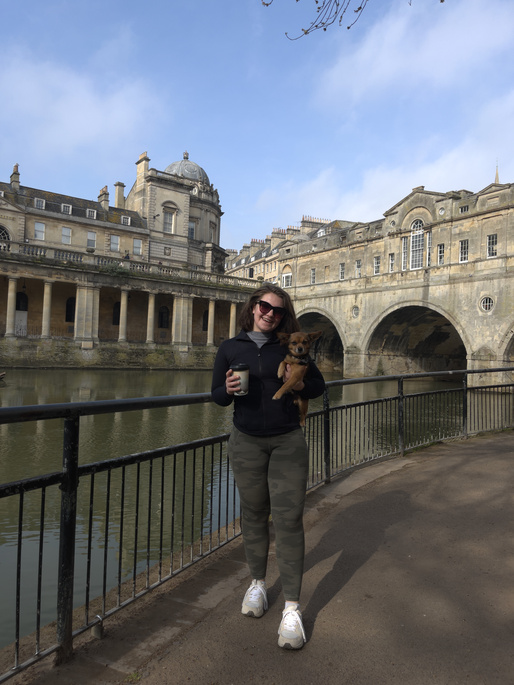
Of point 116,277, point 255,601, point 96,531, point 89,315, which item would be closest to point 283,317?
point 255,601

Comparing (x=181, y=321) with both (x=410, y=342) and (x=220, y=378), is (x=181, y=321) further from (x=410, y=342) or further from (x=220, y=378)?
(x=220, y=378)

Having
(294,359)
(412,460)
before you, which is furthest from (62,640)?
(412,460)

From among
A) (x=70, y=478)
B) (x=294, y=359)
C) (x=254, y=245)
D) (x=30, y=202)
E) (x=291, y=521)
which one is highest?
(x=254, y=245)

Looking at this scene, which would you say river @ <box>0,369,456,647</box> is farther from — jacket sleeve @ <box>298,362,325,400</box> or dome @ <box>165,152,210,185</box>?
dome @ <box>165,152,210,185</box>

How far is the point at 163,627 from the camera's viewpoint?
263 cm

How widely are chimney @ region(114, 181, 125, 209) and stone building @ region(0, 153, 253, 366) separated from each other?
104 mm

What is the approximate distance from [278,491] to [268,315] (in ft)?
3.35

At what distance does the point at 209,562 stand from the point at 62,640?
4.58 ft

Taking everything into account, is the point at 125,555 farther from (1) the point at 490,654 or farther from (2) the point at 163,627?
(1) the point at 490,654

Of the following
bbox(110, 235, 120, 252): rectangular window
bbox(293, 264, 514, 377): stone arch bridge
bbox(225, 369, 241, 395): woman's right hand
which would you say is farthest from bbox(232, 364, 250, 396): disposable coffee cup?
bbox(110, 235, 120, 252): rectangular window

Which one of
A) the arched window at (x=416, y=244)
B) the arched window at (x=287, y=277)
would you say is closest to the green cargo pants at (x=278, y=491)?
the arched window at (x=416, y=244)

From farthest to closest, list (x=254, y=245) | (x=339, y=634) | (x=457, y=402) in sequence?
(x=254, y=245), (x=457, y=402), (x=339, y=634)

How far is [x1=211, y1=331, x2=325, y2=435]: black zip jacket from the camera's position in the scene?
267cm

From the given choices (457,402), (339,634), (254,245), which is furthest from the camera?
(254,245)
